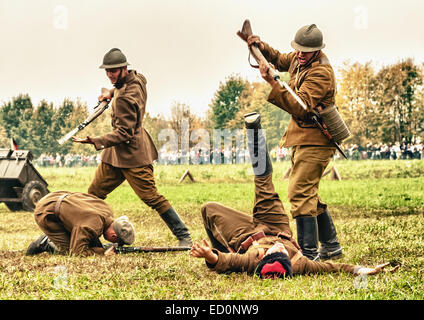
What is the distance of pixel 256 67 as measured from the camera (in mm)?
6637

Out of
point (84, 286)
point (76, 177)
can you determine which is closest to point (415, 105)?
point (76, 177)

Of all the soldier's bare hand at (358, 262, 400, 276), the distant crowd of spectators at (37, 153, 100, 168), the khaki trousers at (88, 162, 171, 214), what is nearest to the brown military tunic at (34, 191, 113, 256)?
the khaki trousers at (88, 162, 171, 214)

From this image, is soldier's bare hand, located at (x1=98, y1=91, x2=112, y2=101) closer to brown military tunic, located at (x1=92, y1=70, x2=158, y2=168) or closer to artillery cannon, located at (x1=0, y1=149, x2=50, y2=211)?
brown military tunic, located at (x1=92, y1=70, x2=158, y2=168)

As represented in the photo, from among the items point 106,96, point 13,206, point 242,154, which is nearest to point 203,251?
point 106,96

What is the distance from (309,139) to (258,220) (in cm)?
105

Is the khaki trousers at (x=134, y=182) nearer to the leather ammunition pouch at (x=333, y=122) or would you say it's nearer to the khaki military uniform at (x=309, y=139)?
the khaki military uniform at (x=309, y=139)

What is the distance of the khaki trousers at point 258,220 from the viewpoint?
6.09 metres

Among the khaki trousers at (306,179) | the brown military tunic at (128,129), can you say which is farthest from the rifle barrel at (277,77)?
the brown military tunic at (128,129)

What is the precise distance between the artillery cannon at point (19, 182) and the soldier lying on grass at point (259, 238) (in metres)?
9.21

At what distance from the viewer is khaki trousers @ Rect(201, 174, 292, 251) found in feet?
20.0

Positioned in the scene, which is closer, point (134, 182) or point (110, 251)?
point (110, 251)

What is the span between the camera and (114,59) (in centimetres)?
746

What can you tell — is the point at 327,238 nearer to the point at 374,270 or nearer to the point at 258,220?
the point at 258,220
